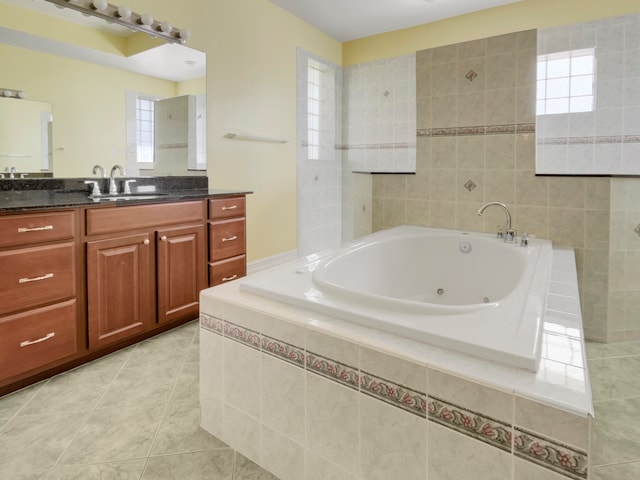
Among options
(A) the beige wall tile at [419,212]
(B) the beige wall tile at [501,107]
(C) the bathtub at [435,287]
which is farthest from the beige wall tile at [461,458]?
(B) the beige wall tile at [501,107]

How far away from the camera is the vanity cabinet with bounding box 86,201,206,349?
80.2 inches

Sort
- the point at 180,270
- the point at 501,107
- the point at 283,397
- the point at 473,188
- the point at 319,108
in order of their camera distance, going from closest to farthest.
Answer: the point at 283,397 < the point at 180,270 < the point at 501,107 < the point at 473,188 < the point at 319,108

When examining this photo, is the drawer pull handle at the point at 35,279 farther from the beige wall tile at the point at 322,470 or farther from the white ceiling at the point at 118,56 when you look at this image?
the beige wall tile at the point at 322,470

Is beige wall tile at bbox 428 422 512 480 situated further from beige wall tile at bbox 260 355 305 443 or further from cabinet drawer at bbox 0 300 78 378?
cabinet drawer at bbox 0 300 78 378

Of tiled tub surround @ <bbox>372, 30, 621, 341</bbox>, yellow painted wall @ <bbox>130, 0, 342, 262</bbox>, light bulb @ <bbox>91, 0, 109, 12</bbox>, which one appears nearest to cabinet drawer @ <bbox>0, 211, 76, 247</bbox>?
light bulb @ <bbox>91, 0, 109, 12</bbox>

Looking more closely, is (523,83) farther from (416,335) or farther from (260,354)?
(260,354)

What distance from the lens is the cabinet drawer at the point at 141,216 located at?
202 cm

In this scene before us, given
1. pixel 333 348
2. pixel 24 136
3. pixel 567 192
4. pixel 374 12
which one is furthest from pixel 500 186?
pixel 24 136

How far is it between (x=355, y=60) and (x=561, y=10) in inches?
77.9

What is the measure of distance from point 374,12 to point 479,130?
1663mm

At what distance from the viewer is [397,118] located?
424 centimetres

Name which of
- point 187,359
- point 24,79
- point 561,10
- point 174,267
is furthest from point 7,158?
point 561,10

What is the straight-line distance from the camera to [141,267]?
2244 millimetres

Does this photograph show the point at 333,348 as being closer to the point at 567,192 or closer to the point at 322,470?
the point at 322,470
